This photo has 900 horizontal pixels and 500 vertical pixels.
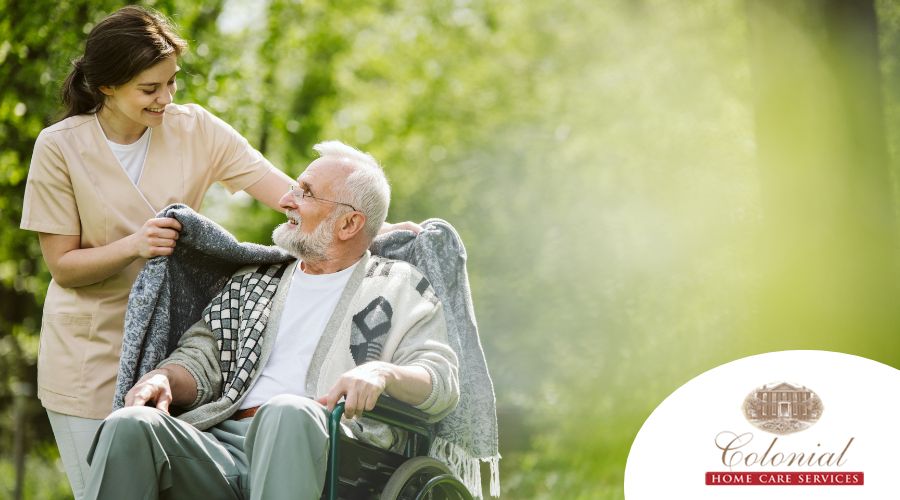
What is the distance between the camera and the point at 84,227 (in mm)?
3027

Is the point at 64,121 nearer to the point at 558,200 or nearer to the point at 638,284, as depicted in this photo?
the point at 638,284

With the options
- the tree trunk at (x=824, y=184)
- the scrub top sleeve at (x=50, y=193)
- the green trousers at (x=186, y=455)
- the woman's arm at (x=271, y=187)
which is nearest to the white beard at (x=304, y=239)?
the woman's arm at (x=271, y=187)

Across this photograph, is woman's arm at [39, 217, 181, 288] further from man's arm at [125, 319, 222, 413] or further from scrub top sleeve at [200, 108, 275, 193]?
scrub top sleeve at [200, 108, 275, 193]

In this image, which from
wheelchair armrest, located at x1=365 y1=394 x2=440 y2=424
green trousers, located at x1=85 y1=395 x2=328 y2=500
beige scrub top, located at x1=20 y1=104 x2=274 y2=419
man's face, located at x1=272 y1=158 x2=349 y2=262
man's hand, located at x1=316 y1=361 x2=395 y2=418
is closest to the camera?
green trousers, located at x1=85 y1=395 x2=328 y2=500

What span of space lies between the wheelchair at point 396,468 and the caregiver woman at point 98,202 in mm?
738

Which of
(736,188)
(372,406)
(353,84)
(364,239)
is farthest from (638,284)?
(353,84)

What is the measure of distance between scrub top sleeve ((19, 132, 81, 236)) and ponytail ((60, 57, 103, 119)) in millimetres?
127

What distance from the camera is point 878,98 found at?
5.18 meters

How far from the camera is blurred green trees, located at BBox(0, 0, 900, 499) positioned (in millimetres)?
6676

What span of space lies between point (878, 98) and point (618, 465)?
3356 millimetres

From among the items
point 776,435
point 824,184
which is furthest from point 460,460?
point 824,184

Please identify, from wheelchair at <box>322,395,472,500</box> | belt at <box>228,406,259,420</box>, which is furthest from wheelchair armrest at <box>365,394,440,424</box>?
belt at <box>228,406,259,420</box>

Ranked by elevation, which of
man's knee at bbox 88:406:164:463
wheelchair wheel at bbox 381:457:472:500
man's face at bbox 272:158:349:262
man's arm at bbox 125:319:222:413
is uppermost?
man's face at bbox 272:158:349:262

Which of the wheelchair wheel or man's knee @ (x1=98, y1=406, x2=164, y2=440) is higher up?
man's knee @ (x1=98, y1=406, x2=164, y2=440)
